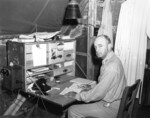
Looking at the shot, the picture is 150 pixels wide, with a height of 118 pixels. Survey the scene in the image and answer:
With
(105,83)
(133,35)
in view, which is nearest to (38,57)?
(105,83)

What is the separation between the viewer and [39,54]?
2.65 meters

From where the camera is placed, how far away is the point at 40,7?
2.84m

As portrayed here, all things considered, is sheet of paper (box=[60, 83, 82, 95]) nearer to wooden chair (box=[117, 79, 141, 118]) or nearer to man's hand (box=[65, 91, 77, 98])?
man's hand (box=[65, 91, 77, 98])

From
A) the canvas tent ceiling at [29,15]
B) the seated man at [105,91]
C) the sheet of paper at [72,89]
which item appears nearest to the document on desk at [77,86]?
the sheet of paper at [72,89]

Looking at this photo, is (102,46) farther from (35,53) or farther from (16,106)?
(16,106)

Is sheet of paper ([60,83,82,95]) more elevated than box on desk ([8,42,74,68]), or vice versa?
box on desk ([8,42,74,68])

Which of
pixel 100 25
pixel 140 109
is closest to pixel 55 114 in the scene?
pixel 140 109

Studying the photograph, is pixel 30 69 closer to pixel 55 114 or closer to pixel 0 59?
pixel 0 59

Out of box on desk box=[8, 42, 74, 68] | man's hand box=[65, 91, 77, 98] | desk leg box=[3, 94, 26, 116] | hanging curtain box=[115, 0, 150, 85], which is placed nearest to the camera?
man's hand box=[65, 91, 77, 98]

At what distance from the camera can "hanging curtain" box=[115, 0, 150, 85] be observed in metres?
2.63

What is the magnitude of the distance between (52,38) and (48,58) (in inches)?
12.3

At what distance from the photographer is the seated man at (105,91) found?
206 cm

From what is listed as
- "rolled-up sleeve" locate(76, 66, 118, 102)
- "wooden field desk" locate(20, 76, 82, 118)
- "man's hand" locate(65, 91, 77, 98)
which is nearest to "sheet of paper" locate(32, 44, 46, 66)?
"wooden field desk" locate(20, 76, 82, 118)

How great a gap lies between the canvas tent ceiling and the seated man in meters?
1.09
